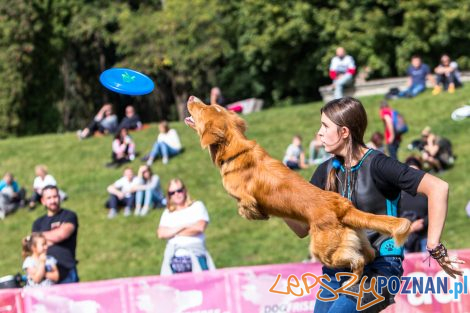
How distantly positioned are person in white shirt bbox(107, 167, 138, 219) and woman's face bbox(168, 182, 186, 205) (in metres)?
6.98

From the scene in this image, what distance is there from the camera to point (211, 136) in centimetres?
489

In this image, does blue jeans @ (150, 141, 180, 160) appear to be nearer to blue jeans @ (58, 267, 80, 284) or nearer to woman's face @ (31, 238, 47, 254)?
blue jeans @ (58, 267, 80, 284)

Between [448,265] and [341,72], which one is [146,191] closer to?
[341,72]

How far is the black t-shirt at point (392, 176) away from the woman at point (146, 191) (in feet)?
40.2

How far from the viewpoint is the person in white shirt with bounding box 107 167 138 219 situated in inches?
681

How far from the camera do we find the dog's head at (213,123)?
490cm

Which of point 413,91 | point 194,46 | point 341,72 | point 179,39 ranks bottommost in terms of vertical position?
Answer: point 413,91

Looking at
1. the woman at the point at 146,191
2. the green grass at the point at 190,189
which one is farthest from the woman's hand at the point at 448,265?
the woman at the point at 146,191

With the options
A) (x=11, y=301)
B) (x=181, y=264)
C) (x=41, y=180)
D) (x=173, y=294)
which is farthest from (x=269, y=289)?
(x=41, y=180)

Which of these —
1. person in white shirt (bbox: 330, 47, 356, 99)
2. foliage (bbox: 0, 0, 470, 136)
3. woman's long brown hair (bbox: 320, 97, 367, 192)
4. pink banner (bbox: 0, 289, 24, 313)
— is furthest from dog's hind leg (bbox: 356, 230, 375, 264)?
foliage (bbox: 0, 0, 470, 136)

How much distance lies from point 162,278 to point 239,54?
29.1m

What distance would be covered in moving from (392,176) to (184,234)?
5.48 m

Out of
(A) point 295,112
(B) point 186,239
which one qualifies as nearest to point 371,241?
(B) point 186,239

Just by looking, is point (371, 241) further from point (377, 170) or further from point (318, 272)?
point (318, 272)
